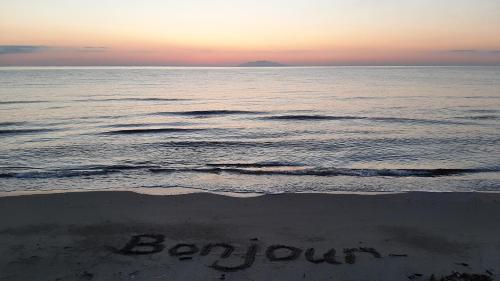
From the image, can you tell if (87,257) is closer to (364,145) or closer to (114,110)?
(364,145)

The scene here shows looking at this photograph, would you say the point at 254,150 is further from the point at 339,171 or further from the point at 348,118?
the point at 348,118

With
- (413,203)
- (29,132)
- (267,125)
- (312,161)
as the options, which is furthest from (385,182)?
(29,132)

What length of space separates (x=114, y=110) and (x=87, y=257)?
99.2ft

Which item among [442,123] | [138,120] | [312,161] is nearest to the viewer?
[312,161]

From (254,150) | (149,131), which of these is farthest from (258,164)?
(149,131)

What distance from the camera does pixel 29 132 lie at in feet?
79.3

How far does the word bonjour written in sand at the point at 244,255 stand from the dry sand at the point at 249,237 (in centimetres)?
2

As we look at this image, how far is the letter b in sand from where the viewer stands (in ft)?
25.6

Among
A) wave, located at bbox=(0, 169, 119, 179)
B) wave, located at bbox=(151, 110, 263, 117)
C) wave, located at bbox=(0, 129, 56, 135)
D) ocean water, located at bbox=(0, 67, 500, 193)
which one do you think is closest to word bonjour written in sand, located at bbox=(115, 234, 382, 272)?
ocean water, located at bbox=(0, 67, 500, 193)

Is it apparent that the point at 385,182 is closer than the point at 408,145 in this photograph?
Yes

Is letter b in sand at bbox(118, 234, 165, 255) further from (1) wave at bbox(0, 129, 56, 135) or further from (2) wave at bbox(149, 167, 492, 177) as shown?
(1) wave at bbox(0, 129, 56, 135)

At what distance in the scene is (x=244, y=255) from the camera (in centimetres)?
762

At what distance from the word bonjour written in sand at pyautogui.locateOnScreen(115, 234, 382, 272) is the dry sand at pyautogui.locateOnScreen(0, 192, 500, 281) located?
0.02 meters

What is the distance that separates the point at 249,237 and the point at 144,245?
205 centimetres
